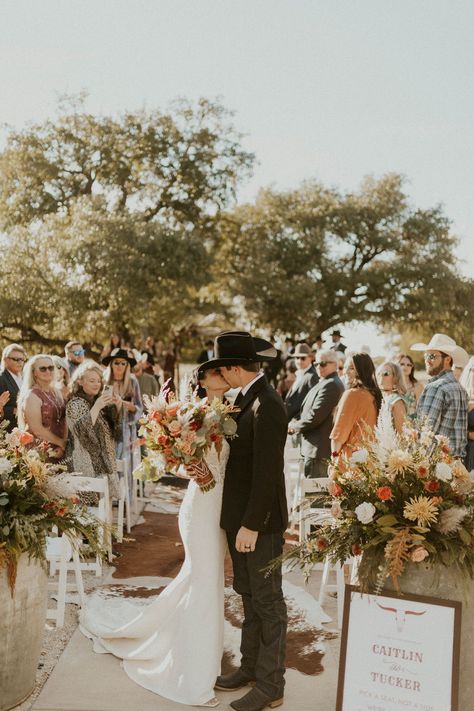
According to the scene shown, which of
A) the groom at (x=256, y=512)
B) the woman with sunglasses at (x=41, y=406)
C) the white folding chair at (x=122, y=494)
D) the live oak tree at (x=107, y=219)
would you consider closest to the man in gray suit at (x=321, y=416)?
the white folding chair at (x=122, y=494)

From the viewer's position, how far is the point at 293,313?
1121 inches

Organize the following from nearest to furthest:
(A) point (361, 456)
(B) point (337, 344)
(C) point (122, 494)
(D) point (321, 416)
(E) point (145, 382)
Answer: (A) point (361, 456) < (D) point (321, 416) < (C) point (122, 494) < (E) point (145, 382) < (B) point (337, 344)

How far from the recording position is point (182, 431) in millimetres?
3951

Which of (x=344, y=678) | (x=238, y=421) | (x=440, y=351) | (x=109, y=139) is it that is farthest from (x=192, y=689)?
(x=109, y=139)

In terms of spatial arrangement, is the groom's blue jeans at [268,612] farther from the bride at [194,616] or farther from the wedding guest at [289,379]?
the wedding guest at [289,379]

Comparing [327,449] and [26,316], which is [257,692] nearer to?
[327,449]

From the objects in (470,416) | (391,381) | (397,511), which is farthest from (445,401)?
(397,511)

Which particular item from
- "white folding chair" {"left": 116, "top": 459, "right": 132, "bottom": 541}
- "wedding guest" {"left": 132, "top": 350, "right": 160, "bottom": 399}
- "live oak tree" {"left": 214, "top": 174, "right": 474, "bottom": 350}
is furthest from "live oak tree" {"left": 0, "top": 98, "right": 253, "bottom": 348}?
"white folding chair" {"left": 116, "top": 459, "right": 132, "bottom": 541}

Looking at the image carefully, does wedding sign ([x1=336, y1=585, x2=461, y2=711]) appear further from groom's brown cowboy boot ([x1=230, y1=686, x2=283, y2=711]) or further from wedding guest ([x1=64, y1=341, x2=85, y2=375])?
wedding guest ([x1=64, y1=341, x2=85, y2=375])

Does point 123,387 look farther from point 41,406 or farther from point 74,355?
point 74,355

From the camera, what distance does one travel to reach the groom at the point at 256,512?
13.2ft

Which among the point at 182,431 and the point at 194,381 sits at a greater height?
the point at 194,381

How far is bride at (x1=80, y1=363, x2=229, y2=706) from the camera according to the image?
167 inches

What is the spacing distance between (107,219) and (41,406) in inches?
642
